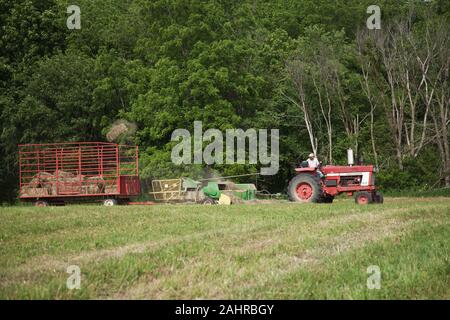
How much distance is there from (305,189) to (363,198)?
6.44ft

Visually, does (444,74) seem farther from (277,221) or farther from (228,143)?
(277,221)

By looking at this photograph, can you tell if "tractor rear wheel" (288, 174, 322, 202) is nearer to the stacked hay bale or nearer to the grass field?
the stacked hay bale

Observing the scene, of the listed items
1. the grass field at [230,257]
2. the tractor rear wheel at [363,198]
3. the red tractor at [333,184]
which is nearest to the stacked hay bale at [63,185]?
the red tractor at [333,184]

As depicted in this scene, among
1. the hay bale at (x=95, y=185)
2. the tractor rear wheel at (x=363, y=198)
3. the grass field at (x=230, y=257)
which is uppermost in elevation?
the hay bale at (x=95, y=185)

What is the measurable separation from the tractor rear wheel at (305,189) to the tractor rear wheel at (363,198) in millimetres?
1209

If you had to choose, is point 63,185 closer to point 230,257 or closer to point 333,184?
point 333,184

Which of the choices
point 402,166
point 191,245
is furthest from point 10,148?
point 191,245

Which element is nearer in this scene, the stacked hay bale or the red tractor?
the red tractor

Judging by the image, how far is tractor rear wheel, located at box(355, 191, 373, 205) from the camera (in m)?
18.8

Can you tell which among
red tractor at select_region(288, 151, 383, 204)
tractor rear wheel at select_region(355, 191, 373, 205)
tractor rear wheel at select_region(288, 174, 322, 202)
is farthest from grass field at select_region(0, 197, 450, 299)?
tractor rear wheel at select_region(288, 174, 322, 202)

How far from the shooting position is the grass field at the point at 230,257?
5.71m

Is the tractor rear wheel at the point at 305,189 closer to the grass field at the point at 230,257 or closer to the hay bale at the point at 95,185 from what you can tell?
the grass field at the point at 230,257

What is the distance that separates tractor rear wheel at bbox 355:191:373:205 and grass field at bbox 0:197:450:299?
6241 mm

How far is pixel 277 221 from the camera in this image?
39.3ft
